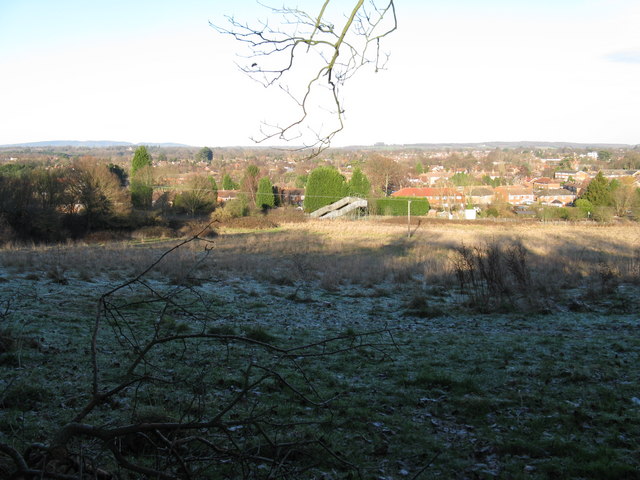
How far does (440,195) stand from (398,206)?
415 inches

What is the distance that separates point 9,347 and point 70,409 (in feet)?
6.44

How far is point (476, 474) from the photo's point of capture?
3.62 meters

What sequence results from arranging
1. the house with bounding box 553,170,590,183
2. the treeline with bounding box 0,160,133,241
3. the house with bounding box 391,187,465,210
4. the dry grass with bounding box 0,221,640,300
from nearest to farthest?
1. the dry grass with bounding box 0,221,640,300
2. the treeline with bounding box 0,160,133,241
3. the house with bounding box 391,187,465,210
4. the house with bounding box 553,170,590,183

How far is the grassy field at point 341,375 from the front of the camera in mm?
3551

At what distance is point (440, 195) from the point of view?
217 feet

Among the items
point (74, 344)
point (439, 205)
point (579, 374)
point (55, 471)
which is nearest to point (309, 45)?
point (55, 471)

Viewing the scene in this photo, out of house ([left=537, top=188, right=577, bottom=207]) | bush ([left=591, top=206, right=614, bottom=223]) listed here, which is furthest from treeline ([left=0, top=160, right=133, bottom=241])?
house ([left=537, top=188, right=577, bottom=207])

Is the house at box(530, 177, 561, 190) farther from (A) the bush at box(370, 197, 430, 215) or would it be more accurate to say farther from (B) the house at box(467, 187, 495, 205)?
(A) the bush at box(370, 197, 430, 215)

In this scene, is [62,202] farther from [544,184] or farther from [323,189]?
[544,184]

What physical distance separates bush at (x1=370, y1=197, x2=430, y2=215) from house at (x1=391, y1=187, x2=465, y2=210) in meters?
3.85

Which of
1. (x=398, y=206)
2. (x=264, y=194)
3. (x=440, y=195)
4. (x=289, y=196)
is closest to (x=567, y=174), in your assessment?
(x=440, y=195)

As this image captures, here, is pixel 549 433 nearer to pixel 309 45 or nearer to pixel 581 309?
pixel 309 45

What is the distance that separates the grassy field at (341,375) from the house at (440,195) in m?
51.9

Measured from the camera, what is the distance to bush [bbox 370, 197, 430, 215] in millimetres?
57306
